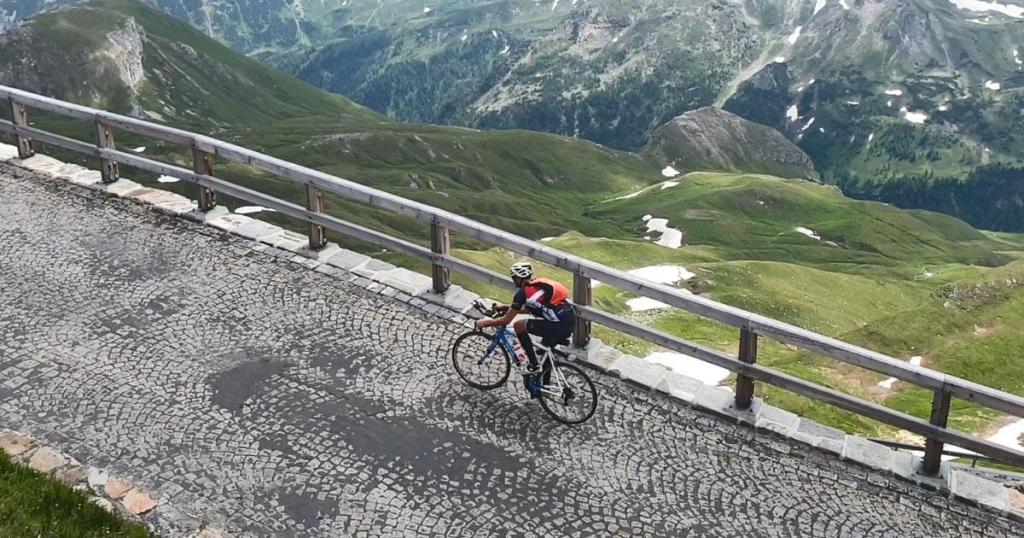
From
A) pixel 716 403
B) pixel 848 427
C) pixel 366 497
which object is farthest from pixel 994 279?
pixel 366 497

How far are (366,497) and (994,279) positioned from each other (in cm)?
6293

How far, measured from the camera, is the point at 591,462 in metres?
11.5

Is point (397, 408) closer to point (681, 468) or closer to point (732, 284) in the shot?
point (681, 468)

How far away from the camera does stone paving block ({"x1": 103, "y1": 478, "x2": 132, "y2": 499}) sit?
10.1 m

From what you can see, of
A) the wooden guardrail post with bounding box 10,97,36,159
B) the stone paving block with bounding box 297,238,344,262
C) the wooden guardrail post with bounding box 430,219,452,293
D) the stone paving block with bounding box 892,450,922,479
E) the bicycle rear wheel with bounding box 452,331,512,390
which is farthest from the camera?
the wooden guardrail post with bounding box 10,97,36,159

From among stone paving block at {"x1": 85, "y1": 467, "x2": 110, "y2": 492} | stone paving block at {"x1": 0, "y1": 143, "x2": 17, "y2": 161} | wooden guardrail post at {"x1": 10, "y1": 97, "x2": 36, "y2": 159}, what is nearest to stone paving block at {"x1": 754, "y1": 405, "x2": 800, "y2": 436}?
stone paving block at {"x1": 85, "y1": 467, "x2": 110, "y2": 492}

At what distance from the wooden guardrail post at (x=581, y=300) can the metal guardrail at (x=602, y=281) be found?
0.06 feet

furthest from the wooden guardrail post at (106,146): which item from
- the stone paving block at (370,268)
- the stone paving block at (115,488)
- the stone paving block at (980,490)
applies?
the stone paving block at (980,490)

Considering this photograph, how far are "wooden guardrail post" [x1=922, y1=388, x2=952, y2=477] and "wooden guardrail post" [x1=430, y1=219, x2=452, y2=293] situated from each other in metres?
8.13

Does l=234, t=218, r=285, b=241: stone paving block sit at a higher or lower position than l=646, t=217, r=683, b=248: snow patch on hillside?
higher

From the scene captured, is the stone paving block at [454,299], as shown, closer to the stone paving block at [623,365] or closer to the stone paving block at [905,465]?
the stone paving block at [623,365]

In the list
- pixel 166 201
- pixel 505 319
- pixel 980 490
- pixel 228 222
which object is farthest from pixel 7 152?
pixel 980 490

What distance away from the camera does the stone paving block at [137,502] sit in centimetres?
991

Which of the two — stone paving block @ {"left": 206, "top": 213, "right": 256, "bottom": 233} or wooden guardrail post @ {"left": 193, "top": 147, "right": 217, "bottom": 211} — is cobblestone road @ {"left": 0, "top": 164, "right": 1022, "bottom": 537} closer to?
stone paving block @ {"left": 206, "top": 213, "right": 256, "bottom": 233}
